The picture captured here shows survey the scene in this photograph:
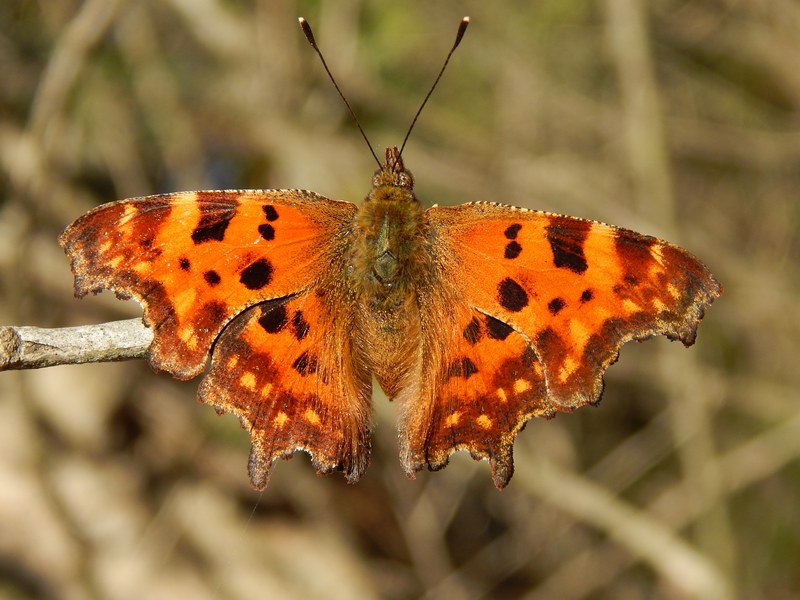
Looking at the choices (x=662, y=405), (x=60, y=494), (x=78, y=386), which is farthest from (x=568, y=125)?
(x=60, y=494)

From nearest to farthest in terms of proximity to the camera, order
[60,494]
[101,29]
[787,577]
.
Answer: [101,29], [60,494], [787,577]

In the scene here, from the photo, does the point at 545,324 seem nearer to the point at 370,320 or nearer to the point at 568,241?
the point at 568,241

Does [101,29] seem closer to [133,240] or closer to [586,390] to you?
[133,240]

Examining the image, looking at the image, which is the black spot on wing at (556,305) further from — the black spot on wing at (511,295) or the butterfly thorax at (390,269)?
the butterfly thorax at (390,269)

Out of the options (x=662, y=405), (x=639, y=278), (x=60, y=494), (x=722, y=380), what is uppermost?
(x=639, y=278)

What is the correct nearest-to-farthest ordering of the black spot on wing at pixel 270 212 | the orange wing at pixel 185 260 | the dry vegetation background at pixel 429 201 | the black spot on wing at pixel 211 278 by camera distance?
the orange wing at pixel 185 260
the black spot on wing at pixel 211 278
the black spot on wing at pixel 270 212
the dry vegetation background at pixel 429 201

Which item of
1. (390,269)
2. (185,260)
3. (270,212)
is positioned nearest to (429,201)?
(390,269)

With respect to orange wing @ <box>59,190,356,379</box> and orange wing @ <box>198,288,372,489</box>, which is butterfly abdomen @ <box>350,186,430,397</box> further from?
orange wing @ <box>59,190,356,379</box>

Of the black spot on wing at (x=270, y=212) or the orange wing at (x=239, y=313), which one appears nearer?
the orange wing at (x=239, y=313)

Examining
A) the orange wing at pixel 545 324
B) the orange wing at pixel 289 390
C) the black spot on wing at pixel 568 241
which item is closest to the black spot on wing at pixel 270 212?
the orange wing at pixel 289 390
